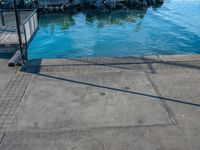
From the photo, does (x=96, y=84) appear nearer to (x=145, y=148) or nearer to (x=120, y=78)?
(x=120, y=78)

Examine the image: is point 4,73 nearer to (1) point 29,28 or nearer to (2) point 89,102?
(1) point 29,28

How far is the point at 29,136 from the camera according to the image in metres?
6.50

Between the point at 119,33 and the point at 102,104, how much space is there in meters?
12.1

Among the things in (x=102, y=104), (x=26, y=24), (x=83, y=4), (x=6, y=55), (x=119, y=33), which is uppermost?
(x=26, y=24)

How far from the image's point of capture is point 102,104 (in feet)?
25.1

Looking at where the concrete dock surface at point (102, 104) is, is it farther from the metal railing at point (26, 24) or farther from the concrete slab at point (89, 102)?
the metal railing at point (26, 24)

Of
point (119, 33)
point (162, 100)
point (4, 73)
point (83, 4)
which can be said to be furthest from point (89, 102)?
point (83, 4)

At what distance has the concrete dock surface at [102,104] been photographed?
6355mm

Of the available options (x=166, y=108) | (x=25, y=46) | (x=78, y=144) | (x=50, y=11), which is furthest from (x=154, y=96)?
(x=50, y=11)

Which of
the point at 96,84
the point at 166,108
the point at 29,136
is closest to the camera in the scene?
the point at 29,136

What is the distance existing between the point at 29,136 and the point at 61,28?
1503 cm

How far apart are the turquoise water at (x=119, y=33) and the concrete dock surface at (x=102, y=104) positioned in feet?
20.1

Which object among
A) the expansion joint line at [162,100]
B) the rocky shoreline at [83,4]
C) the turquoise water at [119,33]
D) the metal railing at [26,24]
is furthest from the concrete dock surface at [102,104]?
the rocky shoreline at [83,4]

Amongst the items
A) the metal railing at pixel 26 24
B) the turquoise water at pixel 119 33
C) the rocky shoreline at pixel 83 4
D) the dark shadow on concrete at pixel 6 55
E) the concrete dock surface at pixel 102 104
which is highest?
the metal railing at pixel 26 24
